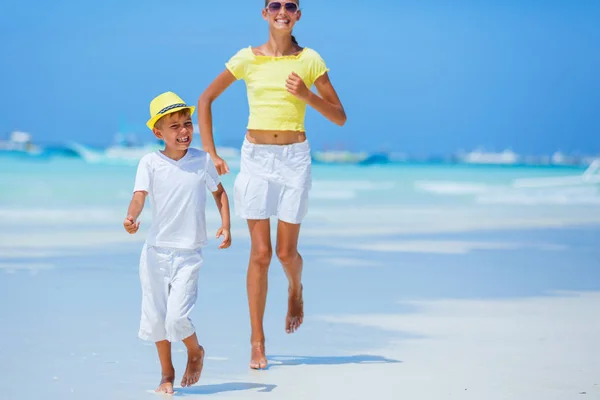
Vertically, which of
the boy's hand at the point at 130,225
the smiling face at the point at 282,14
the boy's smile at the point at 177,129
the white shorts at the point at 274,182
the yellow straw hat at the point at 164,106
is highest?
the smiling face at the point at 282,14

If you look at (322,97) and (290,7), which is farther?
(322,97)

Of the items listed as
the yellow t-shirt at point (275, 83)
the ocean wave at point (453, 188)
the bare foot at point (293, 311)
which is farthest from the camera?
the ocean wave at point (453, 188)

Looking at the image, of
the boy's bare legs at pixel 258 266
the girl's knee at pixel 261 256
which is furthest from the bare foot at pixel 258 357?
the girl's knee at pixel 261 256

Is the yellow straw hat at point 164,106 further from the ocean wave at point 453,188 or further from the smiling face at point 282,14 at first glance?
the ocean wave at point 453,188

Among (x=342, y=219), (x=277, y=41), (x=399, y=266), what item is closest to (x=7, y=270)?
(x=399, y=266)

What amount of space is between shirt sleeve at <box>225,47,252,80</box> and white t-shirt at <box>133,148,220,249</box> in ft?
3.02

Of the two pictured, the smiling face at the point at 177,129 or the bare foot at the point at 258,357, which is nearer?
the smiling face at the point at 177,129

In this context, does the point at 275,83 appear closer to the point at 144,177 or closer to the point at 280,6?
the point at 280,6

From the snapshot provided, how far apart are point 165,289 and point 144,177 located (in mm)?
440

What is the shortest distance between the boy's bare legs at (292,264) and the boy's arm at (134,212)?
1.08m

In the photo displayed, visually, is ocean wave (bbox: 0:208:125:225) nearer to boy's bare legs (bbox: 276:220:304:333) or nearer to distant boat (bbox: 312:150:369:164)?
boy's bare legs (bbox: 276:220:304:333)

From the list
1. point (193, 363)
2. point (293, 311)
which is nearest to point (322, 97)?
point (293, 311)

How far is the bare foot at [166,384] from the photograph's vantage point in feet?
14.6

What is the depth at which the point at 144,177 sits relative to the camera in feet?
14.8
